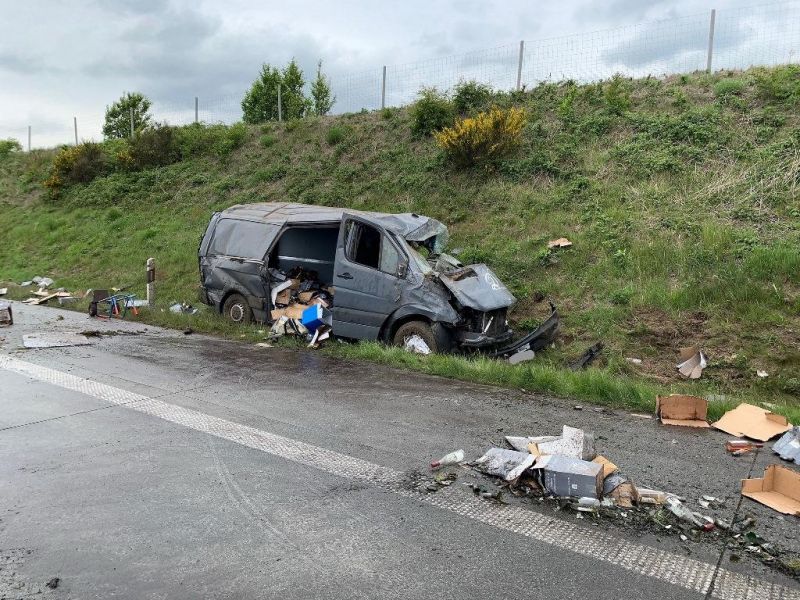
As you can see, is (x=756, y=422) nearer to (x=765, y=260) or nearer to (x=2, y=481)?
(x=765, y=260)

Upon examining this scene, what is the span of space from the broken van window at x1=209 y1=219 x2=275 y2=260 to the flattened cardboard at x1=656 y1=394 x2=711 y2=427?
709 cm

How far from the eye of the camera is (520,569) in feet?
10.7

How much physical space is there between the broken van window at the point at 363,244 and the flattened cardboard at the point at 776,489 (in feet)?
19.3

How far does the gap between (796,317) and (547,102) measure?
10247 mm

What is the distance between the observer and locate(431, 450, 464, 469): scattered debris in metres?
4.64

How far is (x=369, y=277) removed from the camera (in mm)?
9086

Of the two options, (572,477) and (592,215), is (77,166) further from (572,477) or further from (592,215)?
(572,477)

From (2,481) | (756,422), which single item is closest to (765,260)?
(756,422)

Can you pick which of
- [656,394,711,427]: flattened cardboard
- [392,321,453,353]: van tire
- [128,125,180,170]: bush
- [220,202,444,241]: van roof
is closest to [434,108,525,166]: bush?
[220,202,444,241]: van roof

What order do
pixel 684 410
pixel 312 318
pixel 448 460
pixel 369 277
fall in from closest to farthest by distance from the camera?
pixel 448 460, pixel 684 410, pixel 369 277, pixel 312 318

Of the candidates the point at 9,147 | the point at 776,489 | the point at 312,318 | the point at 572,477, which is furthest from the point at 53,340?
the point at 9,147

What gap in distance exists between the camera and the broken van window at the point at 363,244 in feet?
30.1

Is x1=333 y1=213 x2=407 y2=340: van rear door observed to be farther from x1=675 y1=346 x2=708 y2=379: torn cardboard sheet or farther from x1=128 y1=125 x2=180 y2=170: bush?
x1=128 y1=125 x2=180 y2=170: bush

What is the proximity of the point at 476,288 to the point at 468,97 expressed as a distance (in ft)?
34.9
